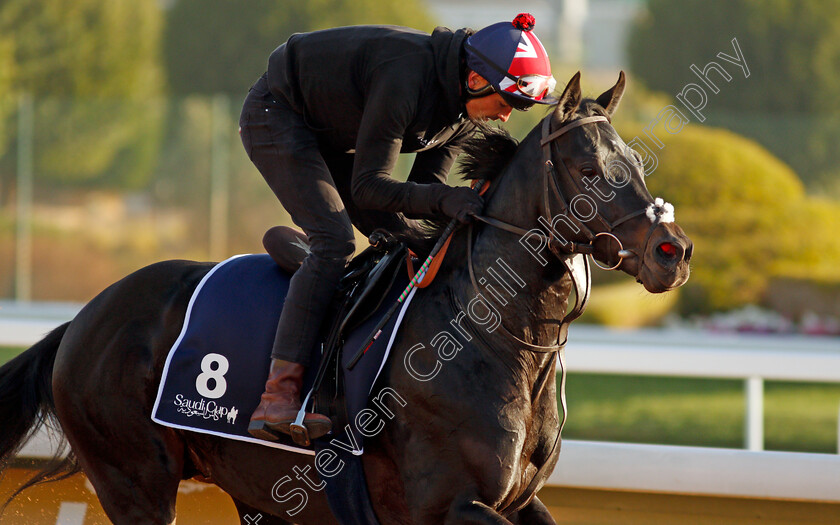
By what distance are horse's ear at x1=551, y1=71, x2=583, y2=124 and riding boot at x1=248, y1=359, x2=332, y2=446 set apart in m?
1.12

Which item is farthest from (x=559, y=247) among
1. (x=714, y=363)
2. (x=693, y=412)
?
(x=693, y=412)

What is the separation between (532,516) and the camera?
3.01m

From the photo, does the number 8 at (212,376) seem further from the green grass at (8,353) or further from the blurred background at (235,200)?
the blurred background at (235,200)

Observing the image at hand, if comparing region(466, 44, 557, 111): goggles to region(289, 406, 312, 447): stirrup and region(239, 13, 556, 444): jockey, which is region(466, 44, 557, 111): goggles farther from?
region(289, 406, 312, 447): stirrup

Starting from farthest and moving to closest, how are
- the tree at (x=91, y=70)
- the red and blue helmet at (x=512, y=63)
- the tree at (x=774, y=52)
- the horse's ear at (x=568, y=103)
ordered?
the tree at (x=774, y=52), the tree at (x=91, y=70), the red and blue helmet at (x=512, y=63), the horse's ear at (x=568, y=103)

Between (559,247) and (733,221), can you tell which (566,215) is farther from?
(733,221)

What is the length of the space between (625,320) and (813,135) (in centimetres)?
387

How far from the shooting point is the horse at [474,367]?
8.79ft

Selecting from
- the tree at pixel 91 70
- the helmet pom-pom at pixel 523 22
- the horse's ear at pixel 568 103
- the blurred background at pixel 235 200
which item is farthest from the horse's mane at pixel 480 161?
the tree at pixel 91 70

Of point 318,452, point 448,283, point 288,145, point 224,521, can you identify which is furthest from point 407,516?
point 224,521

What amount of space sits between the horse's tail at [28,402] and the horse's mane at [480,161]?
147 centimetres

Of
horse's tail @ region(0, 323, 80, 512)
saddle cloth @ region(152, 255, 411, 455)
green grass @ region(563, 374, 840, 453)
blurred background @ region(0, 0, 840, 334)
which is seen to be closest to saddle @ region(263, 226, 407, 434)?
saddle cloth @ region(152, 255, 411, 455)

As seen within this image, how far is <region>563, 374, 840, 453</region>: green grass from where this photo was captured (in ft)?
24.6

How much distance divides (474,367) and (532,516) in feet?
1.92
